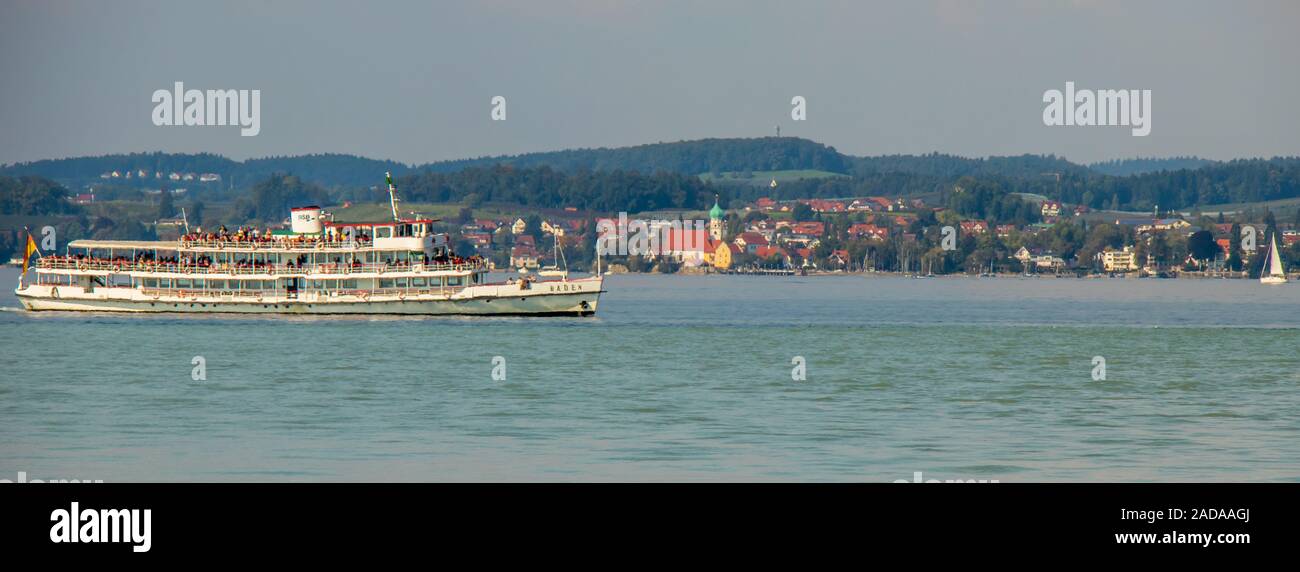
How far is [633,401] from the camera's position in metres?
41.1

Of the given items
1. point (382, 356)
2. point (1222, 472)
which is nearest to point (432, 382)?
point (382, 356)

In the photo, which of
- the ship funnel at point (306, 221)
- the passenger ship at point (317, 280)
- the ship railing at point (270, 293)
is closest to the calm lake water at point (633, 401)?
the ship railing at point (270, 293)

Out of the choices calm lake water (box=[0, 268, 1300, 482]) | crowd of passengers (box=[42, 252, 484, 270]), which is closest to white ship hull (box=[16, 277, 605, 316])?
crowd of passengers (box=[42, 252, 484, 270])

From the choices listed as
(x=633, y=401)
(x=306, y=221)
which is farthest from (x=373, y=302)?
(x=633, y=401)

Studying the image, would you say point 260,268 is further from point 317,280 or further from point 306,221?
point 306,221

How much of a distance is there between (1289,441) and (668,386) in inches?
695

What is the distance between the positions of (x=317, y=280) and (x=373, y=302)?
10.3 feet

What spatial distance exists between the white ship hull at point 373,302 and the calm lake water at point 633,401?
157 cm

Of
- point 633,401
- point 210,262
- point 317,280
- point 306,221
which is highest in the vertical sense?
point 306,221

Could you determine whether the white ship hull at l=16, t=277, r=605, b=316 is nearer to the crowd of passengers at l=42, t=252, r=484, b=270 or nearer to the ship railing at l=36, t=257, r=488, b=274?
the ship railing at l=36, t=257, r=488, b=274
